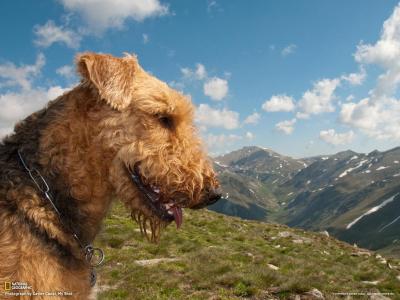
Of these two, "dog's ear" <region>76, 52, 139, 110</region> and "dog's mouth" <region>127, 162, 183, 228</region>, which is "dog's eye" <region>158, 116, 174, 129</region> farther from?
"dog's mouth" <region>127, 162, 183, 228</region>

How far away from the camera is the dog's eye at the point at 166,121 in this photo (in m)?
4.64

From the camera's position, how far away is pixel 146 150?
4352 mm

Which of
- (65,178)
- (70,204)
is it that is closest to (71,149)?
(65,178)

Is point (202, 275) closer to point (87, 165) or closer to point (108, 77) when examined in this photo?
point (87, 165)

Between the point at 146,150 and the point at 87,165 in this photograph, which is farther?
the point at 146,150

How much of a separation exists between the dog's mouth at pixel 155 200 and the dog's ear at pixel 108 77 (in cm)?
76

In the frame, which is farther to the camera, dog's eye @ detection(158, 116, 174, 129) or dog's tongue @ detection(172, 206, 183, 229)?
dog's eye @ detection(158, 116, 174, 129)

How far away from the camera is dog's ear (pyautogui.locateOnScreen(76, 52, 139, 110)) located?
4.25 metres

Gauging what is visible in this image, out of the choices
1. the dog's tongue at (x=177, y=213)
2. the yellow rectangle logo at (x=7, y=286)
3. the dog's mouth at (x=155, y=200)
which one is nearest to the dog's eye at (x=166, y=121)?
the dog's mouth at (x=155, y=200)

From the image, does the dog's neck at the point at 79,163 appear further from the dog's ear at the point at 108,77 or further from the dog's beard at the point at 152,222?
the dog's beard at the point at 152,222

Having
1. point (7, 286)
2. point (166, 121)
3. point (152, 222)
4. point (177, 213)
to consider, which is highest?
point (166, 121)

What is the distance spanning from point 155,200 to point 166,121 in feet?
3.20

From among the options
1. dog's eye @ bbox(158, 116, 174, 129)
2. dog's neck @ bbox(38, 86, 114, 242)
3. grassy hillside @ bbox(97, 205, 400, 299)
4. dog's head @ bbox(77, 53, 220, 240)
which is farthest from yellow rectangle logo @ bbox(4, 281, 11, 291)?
grassy hillside @ bbox(97, 205, 400, 299)

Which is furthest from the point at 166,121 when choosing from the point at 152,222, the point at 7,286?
the point at 7,286
